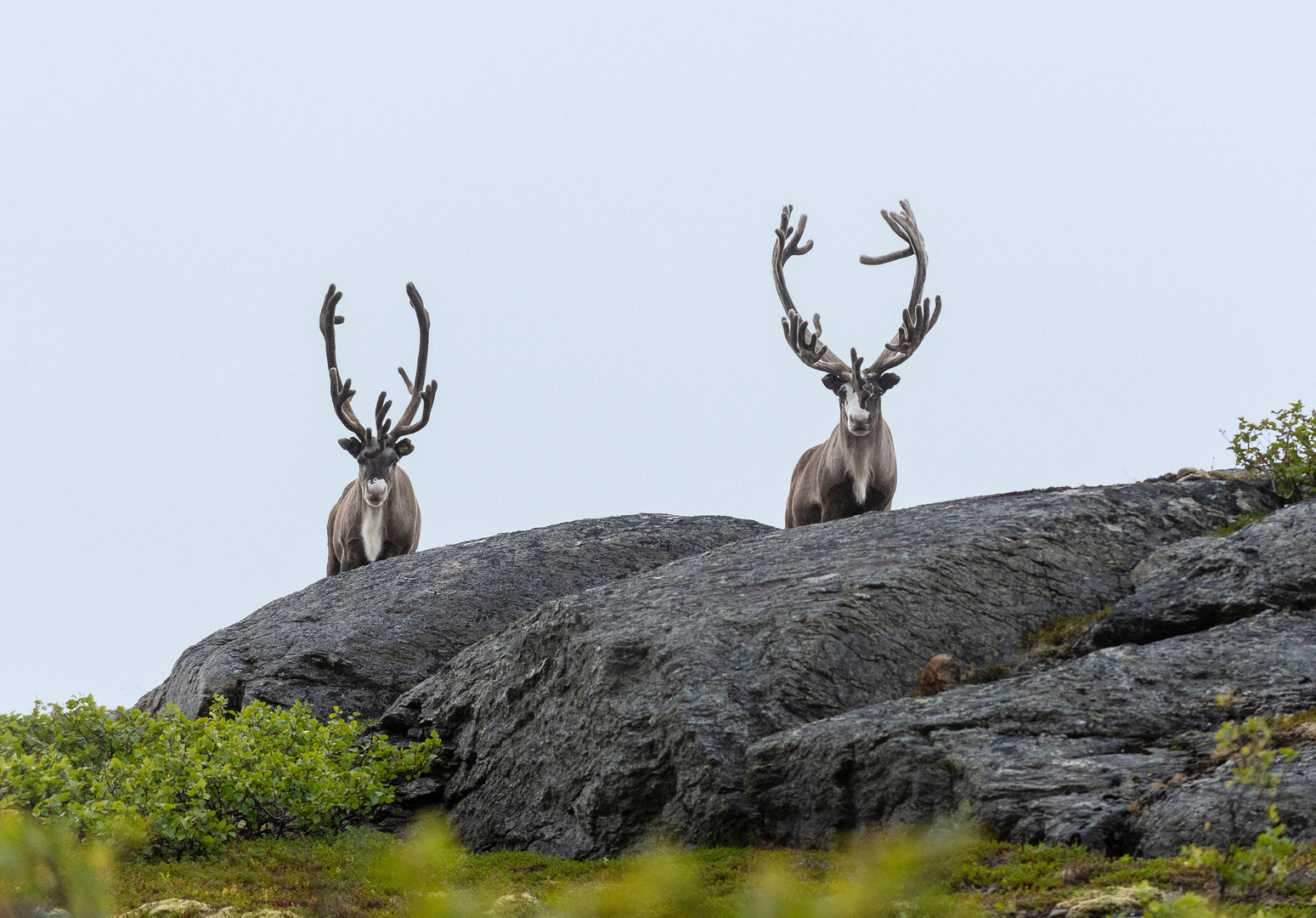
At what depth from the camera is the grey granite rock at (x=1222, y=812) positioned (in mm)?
5934

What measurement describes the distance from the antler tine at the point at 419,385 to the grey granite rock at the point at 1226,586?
10.9 metres

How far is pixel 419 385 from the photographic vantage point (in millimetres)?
17906

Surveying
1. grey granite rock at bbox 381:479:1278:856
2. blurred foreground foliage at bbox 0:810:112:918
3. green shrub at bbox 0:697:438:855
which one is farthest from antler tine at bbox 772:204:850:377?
blurred foreground foliage at bbox 0:810:112:918

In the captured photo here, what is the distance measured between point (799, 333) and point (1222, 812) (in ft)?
30.8

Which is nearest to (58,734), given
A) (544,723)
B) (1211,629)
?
(544,723)

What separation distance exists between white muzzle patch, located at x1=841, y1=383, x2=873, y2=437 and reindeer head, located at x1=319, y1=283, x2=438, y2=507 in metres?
5.99

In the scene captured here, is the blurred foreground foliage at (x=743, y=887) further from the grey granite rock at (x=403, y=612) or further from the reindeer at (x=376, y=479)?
the reindeer at (x=376, y=479)

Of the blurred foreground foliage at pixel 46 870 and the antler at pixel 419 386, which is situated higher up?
the antler at pixel 419 386

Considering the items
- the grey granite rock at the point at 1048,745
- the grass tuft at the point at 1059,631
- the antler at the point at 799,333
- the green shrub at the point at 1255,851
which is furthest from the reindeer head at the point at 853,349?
the green shrub at the point at 1255,851

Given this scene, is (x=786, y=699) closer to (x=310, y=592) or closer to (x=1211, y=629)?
(x=1211, y=629)

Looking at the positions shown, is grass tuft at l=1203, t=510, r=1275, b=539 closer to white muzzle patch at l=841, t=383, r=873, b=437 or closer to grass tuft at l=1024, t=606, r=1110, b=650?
grass tuft at l=1024, t=606, r=1110, b=650

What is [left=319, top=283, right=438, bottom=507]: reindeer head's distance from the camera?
1675 cm

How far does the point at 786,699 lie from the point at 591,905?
5308 mm

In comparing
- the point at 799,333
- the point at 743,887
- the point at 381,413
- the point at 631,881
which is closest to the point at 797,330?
the point at 799,333
